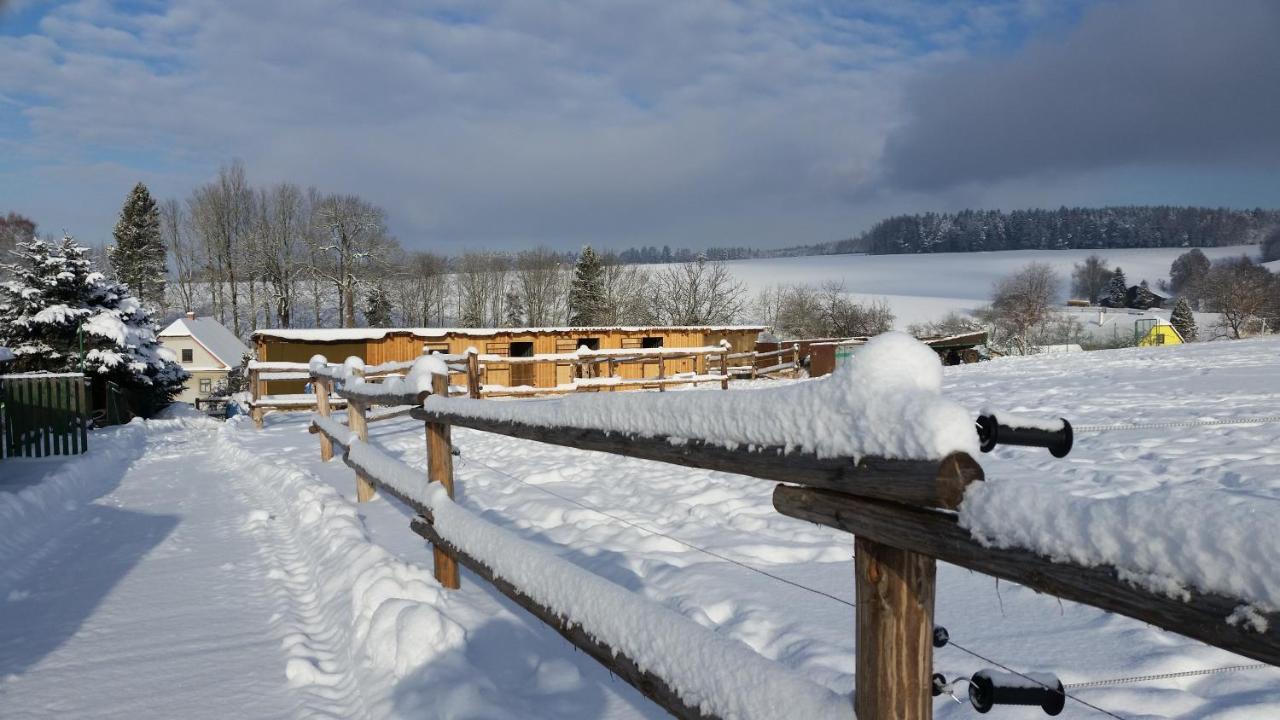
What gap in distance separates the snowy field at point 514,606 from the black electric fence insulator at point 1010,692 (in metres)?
0.37

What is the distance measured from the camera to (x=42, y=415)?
1107 cm

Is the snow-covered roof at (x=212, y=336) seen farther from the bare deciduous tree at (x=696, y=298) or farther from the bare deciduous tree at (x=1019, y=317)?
the bare deciduous tree at (x=1019, y=317)

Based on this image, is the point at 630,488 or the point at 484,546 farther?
the point at 630,488

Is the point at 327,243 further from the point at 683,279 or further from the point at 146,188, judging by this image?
the point at 683,279

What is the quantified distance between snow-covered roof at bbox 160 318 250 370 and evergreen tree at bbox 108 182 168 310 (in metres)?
3.02

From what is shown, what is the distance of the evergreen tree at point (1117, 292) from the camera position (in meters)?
79.2

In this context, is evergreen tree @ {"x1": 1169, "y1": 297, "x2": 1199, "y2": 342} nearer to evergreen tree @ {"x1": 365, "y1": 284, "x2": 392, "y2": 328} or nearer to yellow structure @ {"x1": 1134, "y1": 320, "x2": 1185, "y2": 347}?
yellow structure @ {"x1": 1134, "y1": 320, "x2": 1185, "y2": 347}

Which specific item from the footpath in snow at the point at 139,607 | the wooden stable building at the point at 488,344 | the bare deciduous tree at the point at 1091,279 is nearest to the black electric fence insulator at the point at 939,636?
the footpath in snow at the point at 139,607

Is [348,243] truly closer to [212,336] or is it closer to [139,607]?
[212,336]

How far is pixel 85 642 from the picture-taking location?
150 inches

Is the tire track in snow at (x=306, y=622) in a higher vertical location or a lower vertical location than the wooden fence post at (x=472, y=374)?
lower

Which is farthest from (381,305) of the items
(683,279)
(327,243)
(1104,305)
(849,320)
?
(1104,305)

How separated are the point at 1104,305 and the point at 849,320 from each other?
140 feet

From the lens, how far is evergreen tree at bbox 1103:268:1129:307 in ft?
260
